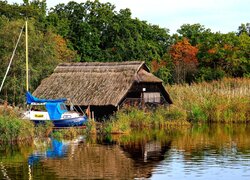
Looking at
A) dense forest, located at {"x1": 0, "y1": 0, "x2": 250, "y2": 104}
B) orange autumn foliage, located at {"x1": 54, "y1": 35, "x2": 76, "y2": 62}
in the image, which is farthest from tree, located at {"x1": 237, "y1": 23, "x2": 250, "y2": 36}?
orange autumn foliage, located at {"x1": 54, "y1": 35, "x2": 76, "y2": 62}

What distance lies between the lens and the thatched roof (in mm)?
37219

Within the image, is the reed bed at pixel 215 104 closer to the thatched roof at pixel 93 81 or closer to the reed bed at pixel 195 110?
the reed bed at pixel 195 110

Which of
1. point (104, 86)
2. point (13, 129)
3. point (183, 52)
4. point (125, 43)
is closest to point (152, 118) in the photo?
point (104, 86)

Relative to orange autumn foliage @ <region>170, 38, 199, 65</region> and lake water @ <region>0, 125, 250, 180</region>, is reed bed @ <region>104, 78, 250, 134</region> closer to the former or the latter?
lake water @ <region>0, 125, 250, 180</region>

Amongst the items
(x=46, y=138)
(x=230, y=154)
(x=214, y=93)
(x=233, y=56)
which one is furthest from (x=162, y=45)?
(x=230, y=154)

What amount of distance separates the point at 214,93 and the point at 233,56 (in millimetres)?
14418

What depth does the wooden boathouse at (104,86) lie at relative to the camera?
122 ft

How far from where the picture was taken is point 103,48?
192 ft

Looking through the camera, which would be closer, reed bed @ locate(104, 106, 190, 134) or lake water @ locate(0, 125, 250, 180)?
lake water @ locate(0, 125, 250, 180)

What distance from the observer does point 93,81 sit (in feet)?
129

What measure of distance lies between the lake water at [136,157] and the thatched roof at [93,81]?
5.27 m

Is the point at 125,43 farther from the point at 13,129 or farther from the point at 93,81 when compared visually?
the point at 13,129

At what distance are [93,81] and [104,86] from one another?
1229mm

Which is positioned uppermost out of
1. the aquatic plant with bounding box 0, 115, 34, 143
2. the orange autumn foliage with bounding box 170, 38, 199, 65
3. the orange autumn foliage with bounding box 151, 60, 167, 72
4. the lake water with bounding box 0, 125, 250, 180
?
the orange autumn foliage with bounding box 170, 38, 199, 65
